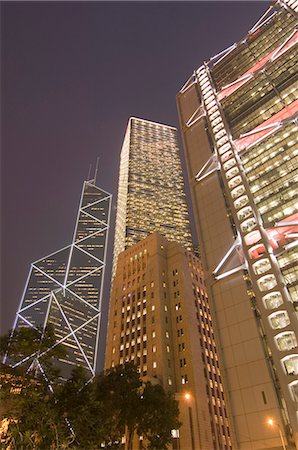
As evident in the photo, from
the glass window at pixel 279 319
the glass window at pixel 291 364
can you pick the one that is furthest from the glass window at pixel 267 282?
the glass window at pixel 291 364

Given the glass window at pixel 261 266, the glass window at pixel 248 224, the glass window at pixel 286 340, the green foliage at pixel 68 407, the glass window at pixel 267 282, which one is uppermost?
the glass window at pixel 248 224

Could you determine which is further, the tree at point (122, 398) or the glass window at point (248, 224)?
the glass window at point (248, 224)

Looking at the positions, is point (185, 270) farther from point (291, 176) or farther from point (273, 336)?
point (273, 336)

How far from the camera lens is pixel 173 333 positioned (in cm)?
8562

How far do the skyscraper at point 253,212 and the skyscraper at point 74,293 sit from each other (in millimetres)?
71054

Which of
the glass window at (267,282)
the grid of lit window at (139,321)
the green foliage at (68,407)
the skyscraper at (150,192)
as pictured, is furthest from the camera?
the skyscraper at (150,192)

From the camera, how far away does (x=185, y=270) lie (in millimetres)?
97500

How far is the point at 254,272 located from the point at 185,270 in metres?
51.0

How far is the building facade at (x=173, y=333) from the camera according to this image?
71312 mm

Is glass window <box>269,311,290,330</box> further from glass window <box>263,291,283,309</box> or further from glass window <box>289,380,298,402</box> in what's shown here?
glass window <box>289,380,298,402</box>

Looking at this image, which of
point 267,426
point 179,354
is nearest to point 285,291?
point 267,426

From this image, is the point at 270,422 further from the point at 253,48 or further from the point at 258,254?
the point at 253,48

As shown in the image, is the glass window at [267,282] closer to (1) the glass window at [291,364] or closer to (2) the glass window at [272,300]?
(2) the glass window at [272,300]

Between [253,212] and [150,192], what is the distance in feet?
367
